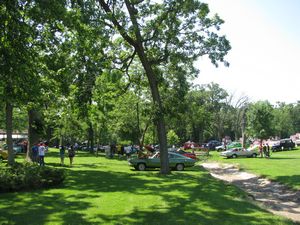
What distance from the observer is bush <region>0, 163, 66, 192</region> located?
43.3 feet

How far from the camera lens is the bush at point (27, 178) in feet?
43.3

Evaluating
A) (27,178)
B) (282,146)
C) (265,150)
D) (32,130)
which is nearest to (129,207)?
(27,178)

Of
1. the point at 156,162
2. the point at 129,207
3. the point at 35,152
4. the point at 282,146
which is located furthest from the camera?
the point at 282,146

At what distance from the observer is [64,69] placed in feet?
56.5

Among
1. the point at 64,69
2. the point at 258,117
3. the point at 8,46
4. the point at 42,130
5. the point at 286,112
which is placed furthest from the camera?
the point at 286,112

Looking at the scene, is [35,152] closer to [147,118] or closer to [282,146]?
[147,118]

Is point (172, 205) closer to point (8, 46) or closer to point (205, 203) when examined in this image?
point (205, 203)

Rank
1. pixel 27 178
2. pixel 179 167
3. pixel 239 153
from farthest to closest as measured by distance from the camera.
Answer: pixel 239 153 < pixel 179 167 < pixel 27 178

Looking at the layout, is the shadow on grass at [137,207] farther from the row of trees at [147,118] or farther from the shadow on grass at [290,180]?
the row of trees at [147,118]

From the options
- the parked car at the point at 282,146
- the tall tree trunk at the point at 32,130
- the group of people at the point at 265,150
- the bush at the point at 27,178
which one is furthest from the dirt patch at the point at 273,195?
the parked car at the point at 282,146

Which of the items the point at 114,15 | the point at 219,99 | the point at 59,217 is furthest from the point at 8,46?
the point at 219,99

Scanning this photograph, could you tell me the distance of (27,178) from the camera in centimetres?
1370

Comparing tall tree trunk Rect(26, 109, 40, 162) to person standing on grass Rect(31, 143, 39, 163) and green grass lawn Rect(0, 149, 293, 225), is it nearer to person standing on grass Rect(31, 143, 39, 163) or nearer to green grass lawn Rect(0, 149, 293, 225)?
person standing on grass Rect(31, 143, 39, 163)

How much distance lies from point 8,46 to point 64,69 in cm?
687
